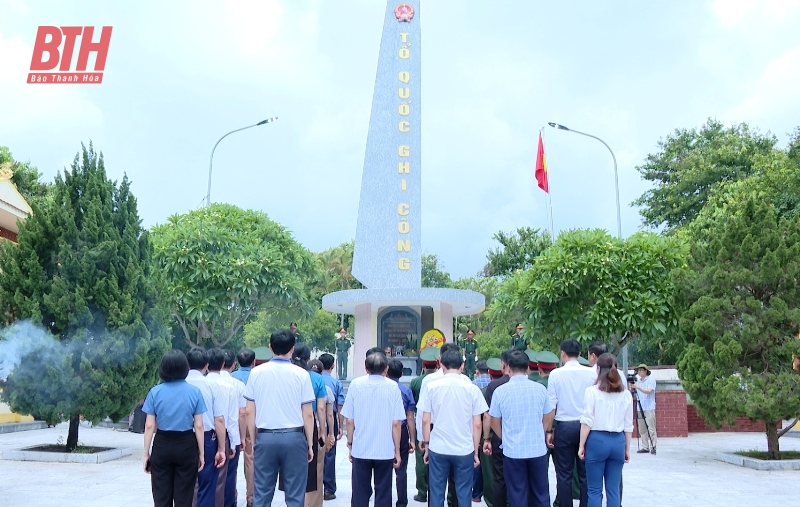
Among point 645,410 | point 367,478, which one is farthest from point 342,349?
point 367,478

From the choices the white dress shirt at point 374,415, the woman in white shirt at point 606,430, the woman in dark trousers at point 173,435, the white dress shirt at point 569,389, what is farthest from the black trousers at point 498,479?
the woman in dark trousers at point 173,435

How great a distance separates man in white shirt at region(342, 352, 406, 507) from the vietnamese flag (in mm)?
22391

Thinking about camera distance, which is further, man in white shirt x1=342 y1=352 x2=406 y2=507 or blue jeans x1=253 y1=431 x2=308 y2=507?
man in white shirt x1=342 y1=352 x2=406 y2=507

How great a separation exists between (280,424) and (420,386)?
2297mm

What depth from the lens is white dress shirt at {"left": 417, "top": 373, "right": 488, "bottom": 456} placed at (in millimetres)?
5523

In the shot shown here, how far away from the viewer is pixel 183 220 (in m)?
22.5

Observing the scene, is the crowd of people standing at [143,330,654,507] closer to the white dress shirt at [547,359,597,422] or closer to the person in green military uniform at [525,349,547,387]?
the white dress shirt at [547,359,597,422]

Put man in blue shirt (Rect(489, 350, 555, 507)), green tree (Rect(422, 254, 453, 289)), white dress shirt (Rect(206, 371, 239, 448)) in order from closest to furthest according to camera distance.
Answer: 1. man in blue shirt (Rect(489, 350, 555, 507))
2. white dress shirt (Rect(206, 371, 239, 448))
3. green tree (Rect(422, 254, 453, 289))

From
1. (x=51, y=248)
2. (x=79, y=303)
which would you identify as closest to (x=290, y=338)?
(x=79, y=303)

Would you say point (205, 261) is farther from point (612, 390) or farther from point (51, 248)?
point (612, 390)

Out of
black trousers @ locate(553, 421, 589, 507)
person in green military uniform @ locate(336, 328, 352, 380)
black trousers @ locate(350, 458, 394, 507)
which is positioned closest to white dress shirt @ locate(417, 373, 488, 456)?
black trousers @ locate(350, 458, 394, 507)

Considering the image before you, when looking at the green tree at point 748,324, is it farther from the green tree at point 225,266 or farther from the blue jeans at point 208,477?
the green tree at point 225,266

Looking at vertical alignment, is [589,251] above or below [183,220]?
below

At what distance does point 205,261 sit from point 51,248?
379 inches
